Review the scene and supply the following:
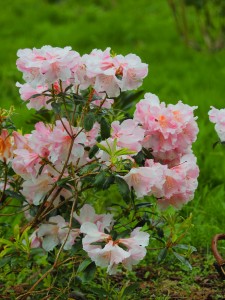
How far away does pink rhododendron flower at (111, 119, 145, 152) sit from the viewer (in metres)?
2.07

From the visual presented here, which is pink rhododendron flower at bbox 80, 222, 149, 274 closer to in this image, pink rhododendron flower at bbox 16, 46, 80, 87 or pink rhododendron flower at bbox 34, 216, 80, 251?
pink rhododendron flower at bbox 34, 216, 80, 251

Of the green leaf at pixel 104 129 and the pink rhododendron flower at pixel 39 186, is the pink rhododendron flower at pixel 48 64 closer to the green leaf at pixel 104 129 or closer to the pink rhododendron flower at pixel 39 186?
the green leaf at pixel 104 129

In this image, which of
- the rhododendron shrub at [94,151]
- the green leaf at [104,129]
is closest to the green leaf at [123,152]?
the rhododendron shrub at [94,151]

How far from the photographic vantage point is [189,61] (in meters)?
6.20

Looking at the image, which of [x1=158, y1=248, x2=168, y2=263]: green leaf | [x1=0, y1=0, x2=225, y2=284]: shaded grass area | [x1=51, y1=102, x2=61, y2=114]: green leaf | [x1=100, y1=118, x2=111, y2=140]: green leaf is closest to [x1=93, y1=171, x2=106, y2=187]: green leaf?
[x1=100, y1=118, x2=111, y2=140]: green leaf

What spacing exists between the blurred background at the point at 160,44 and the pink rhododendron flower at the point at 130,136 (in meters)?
1.04

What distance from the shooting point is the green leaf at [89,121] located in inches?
81.6

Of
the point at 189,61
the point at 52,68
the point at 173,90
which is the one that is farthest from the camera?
the point at 189,61

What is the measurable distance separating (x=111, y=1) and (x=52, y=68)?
21.3 ft

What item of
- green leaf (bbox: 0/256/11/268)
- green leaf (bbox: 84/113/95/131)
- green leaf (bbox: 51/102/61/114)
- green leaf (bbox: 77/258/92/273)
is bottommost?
green leaf (bbox: 0/256/11/268)

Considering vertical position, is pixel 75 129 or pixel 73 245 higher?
pixel 75 129

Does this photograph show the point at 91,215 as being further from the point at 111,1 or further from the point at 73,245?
the point at 111,1

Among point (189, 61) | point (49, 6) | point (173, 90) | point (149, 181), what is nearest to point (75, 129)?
point (149, 181)

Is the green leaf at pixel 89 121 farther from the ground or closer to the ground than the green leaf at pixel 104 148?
farther from the ground
